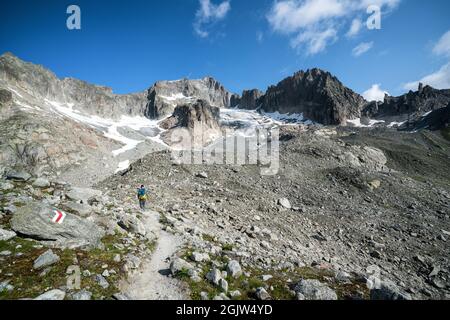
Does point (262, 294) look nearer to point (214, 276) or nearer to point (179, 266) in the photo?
point (214, 276)

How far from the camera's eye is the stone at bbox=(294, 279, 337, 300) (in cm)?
980

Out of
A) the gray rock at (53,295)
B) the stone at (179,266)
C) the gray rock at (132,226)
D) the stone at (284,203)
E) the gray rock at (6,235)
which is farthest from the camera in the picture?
the stone at (284,203)

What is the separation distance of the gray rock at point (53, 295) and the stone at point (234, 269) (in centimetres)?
612

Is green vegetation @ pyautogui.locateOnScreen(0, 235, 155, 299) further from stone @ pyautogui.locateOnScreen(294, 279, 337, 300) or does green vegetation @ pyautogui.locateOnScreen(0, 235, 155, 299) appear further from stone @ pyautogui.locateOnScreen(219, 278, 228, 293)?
stone @ pyautogui.locateOnScreen(294, 279, 337, 300)

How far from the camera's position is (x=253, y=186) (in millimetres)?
29672

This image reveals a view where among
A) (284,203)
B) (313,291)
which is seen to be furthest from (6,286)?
(284,203)

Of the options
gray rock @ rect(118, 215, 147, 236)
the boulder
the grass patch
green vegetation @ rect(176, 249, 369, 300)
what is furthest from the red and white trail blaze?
green vegetation @ rect(176, 249, 369, 300)

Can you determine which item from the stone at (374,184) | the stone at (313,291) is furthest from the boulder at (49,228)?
the stone at (374,184)

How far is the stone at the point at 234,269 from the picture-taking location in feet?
36.4

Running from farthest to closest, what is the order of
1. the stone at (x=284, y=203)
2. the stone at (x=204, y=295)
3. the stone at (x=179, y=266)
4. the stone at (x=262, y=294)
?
the stone at (x=284, y=203) → the stone at (x=179, y=266) → the stone at (x=262, y=294) → the stone at (x=204, y=295)

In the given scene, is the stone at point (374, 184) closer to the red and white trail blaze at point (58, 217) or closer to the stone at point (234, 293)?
the stone at point (234, 293)

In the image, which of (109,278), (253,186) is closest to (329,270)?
(109,278)

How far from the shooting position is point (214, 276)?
10.5 m
